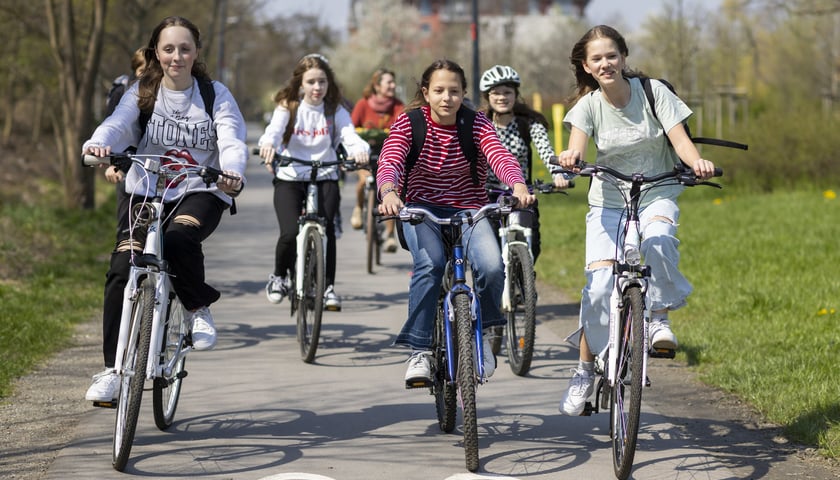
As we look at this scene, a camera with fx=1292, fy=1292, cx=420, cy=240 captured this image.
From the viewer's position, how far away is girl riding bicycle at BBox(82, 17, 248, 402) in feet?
19.7

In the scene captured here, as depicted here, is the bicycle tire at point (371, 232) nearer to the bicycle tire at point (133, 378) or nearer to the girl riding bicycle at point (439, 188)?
the girl riding bicycle at point (439, 188)

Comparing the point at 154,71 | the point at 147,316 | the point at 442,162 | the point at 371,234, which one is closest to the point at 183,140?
the point at 154,71

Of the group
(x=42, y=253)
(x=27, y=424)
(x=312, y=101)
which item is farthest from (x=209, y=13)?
(x=27, y=424)

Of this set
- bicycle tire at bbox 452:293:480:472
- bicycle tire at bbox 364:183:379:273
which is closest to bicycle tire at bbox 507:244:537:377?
bicycle tire at bbox 452:293:480:472

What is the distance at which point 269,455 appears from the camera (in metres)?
5.76

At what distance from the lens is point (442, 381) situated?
6.06m

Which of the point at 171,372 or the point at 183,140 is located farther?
the point at 183,140

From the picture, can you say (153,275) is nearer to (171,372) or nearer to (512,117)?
(171,372)

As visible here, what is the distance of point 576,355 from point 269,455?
3.31 meters

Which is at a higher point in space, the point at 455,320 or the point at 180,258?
the point at 180,258

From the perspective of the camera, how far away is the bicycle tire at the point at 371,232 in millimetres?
12852

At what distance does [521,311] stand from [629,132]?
2247 millimetres

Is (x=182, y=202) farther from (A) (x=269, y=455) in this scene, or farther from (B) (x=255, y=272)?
(B) (x=255, y=272)

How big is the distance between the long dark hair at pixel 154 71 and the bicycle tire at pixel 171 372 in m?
0.96
